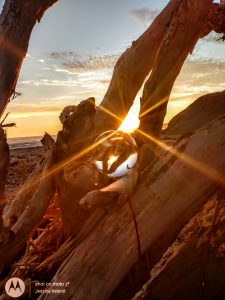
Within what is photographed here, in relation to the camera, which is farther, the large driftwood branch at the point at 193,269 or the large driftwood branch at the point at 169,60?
the large driftwood branch at the point at 169,60

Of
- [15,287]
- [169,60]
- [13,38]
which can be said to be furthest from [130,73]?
[15,287]

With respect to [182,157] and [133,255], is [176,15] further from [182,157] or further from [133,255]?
[133,255]

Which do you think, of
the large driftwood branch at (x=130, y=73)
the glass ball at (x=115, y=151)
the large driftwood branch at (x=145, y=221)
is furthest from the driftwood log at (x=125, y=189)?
the large driftwood branch at (x=130, y=73)

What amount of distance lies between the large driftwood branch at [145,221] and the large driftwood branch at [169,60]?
492 millimetres

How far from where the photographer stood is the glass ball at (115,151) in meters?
2.42

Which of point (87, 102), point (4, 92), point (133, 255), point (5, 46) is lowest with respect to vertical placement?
point (133, 255)

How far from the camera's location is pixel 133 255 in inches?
104

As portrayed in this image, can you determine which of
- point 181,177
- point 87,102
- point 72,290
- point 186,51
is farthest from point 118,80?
point 72,290

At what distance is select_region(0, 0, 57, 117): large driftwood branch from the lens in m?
2.94

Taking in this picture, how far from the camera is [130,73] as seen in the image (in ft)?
13.3

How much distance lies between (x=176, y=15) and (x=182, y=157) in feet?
5.13

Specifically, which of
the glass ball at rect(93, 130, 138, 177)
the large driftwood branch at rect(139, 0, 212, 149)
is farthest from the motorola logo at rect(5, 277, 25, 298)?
the large driftwood branch at rect(139, 0, 212, 149)

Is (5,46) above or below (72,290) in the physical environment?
above

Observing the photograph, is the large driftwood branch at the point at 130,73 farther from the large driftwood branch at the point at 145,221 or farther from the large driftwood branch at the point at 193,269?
the large driftwood branch at the point at 193,269
